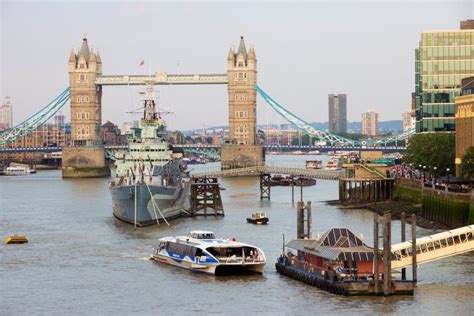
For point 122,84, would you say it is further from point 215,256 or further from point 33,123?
point 215,256

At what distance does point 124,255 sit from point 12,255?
466 centimetres

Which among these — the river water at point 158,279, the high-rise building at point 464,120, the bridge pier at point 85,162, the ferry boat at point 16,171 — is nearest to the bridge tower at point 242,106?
the bridge pier at point 85,162

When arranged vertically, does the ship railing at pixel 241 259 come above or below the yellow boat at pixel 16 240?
above

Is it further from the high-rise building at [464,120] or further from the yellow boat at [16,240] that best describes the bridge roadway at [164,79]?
the yellow boat at [16,240]

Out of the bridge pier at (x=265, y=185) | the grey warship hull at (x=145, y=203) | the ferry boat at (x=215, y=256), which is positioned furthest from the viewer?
the bridge pier at (x=265, y=185)

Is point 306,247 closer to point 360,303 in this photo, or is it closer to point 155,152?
point 360,303

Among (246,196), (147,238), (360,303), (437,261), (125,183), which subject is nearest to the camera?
(360,303)

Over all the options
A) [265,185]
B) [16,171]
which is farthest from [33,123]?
[265,185]

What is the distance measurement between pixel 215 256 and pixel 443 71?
54.0m

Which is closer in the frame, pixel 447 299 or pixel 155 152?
pixel 447 299

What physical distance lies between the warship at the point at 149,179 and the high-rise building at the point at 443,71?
75.2 feet

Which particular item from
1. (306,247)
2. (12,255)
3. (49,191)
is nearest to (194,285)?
(306,247)

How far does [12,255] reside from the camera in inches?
2172

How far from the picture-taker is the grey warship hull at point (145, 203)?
224 ft
